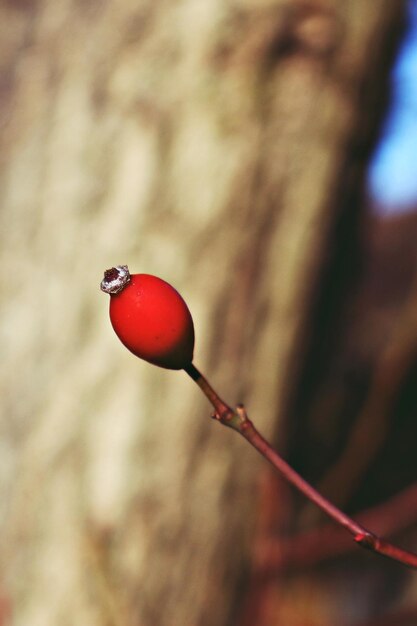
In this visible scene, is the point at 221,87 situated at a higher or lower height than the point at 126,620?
higher

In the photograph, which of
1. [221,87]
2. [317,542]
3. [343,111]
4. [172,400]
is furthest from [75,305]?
[317,542]

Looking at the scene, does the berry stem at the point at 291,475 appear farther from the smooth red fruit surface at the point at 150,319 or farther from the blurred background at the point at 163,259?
the blurred background at the point at 163,259

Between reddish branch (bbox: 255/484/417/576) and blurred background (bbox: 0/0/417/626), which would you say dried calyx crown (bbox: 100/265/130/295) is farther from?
reddish branch (bbox: 255/484/417/576)

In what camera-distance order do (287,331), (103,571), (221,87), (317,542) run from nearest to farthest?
(103,571) → (221,87) → (287,331) → (317,542)

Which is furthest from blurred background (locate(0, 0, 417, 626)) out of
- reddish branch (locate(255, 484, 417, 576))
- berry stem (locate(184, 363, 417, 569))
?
berry stem (locate(184, 363, 417, 569))

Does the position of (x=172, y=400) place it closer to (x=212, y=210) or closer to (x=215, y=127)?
(x=212, y=210)

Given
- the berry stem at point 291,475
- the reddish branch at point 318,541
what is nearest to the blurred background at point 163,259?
the reddish branch at point 318,541
